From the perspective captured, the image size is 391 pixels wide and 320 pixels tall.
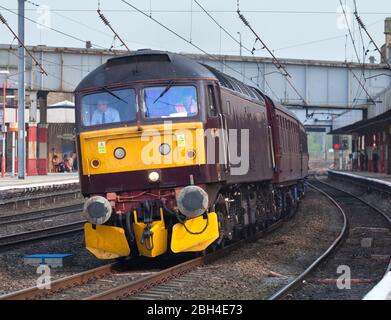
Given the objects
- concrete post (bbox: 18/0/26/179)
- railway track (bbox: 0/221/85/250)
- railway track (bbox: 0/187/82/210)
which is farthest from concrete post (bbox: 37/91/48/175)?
railway track (bbox: 0/221/85/250)

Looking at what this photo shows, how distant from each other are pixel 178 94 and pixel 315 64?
111 ft

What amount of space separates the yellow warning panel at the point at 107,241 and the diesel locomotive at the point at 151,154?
16mm

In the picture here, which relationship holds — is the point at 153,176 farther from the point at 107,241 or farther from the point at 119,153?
the point at 107,241

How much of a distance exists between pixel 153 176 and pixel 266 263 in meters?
2.47

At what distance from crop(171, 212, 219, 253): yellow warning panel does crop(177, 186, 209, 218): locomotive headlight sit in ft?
0.99

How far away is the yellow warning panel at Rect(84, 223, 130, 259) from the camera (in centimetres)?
1098

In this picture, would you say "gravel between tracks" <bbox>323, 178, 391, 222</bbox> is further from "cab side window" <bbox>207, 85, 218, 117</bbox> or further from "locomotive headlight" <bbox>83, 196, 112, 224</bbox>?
"locomotive headlight" <bbox>83, 196, 112, 224</bbox>

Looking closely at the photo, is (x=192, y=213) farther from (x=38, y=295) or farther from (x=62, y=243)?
(x=62, y=243)

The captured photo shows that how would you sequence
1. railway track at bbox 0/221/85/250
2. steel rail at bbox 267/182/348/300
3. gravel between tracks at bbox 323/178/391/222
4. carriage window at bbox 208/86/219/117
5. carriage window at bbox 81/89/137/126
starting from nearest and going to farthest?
steel rail at bbox 267/182/348/300
carriage window at bbox 81/89/137/126
carriage window at bbox 208/86/219/117
railway track at bbox 0/221/85/250
gravel between tracks at bbox 323/178/391/222

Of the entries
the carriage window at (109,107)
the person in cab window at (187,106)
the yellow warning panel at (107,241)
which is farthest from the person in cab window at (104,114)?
the yellow warning panel at (107,241)

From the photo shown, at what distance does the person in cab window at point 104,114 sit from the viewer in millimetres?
11391

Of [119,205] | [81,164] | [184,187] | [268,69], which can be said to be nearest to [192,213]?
[184,187]

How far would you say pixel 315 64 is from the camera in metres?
44.0

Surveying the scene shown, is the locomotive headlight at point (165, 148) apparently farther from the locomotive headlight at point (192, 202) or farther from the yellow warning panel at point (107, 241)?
the yellow warning panel at point (107, 241)
